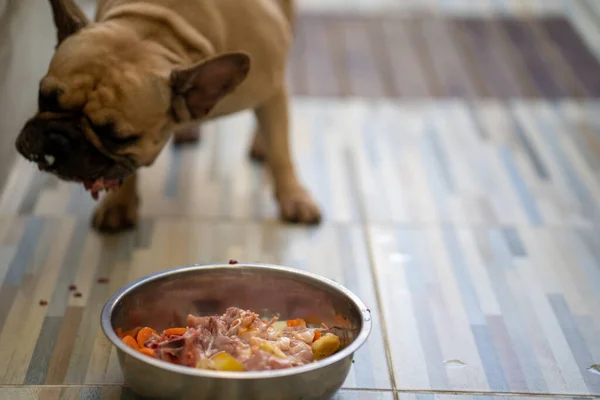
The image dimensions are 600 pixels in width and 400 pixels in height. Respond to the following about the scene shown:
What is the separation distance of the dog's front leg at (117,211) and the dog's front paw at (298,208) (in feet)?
1.43

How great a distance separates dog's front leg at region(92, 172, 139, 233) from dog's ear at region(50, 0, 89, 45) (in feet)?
1.72

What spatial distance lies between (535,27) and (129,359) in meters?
3.23

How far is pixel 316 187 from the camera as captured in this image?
2867 mm

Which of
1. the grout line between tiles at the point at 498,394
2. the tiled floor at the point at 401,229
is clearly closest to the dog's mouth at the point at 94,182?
the tiled floor at the point at 401,229

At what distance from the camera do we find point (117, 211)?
2.56 metres

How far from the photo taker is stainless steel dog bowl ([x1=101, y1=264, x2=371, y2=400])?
161 cm

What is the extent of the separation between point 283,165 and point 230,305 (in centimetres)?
75

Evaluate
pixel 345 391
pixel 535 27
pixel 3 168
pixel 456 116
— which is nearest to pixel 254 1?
pixel 3 168

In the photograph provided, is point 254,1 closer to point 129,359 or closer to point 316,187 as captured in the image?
point 316,187

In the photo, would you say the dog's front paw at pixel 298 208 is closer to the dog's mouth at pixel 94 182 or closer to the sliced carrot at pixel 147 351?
the dog's mouth at pixel 94 182

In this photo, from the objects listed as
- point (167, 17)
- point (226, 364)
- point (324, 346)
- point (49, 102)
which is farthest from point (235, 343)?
point (167, 17)

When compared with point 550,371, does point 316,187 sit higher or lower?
lower

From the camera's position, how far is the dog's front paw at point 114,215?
2549mm

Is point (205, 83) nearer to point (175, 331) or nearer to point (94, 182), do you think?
point (94, 182)
